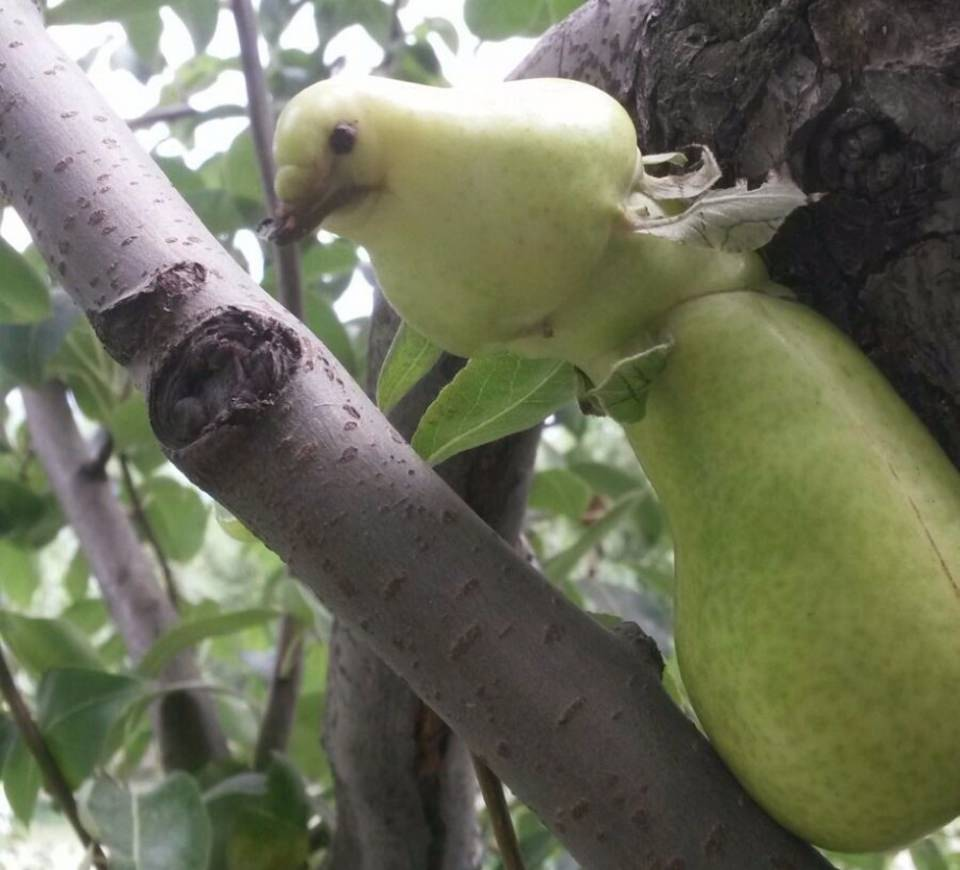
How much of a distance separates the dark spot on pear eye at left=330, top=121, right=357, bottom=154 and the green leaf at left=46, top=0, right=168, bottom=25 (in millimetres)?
452

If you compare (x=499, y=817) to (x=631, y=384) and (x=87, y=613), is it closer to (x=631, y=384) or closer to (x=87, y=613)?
(x=631, y=384)

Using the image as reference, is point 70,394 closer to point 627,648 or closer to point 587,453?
point 587,453

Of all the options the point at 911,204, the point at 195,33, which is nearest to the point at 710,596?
the point at 911,204

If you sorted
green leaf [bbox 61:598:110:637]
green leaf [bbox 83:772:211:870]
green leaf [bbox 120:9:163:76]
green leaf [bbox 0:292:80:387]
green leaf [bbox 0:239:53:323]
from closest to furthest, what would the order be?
green leaf [bbox 83:772:211:870]
green leaf [bbox 0:239:53:323]
green leaf [bbox 0:292:80:387]
green leaf [bbox 120:9:163:76]
green leaf [bbox 61:598:110:637]

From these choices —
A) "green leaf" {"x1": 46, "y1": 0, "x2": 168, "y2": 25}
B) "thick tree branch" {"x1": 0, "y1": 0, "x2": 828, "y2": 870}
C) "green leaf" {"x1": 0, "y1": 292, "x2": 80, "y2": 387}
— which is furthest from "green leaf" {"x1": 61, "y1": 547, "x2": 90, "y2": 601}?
"thick tree branch" {"x1": 0, "y1": 0, "x2": 828, "y2": 870}

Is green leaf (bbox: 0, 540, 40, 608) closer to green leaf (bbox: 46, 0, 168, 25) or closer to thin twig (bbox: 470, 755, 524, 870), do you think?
green leaf (bbox: 46, 0, 168, 25)

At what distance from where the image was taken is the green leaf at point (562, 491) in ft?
2.72

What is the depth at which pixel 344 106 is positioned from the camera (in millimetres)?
294

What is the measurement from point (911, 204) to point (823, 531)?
0.33 feet

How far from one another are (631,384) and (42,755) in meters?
0.47

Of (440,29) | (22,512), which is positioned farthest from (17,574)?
(440,29)

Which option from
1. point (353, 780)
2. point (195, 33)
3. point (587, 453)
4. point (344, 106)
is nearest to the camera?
point (344, 106)


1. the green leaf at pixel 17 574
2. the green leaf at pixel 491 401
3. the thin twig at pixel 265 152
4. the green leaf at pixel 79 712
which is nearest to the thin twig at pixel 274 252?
the thin twig at pixel 265 152

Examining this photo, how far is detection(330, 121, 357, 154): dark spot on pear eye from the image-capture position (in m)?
0.29
